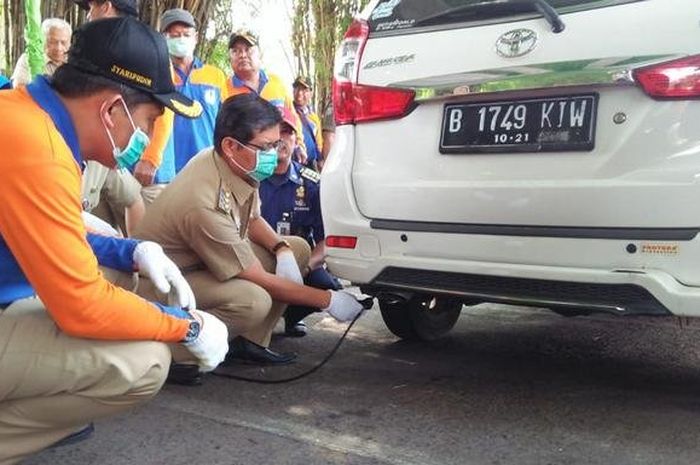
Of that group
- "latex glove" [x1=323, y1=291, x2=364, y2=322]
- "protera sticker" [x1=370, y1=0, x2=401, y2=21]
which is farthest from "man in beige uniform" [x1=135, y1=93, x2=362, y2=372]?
"protera sticker" [x1=370, y1=0, x2=401, y2=21]

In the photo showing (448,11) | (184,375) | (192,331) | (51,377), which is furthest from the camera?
(184,375)

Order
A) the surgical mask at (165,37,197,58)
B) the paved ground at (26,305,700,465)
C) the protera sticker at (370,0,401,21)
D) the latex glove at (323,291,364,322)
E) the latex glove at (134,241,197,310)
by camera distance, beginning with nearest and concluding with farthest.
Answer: the latex glove at (134,241,197,310), the paved ground at (26,305,700,465), the protera sticker at (370,0,401,21), the latex glove at (323,291,364,322), the surgical mask at (165,37,197,58)

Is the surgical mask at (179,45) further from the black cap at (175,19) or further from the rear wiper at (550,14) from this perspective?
the rear wiper at (550,14)

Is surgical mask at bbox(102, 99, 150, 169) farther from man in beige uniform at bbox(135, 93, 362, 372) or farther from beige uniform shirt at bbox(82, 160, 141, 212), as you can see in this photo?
beige uniform shirt at bbox(82, 160, 141, 212)

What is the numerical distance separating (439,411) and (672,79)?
1359mm

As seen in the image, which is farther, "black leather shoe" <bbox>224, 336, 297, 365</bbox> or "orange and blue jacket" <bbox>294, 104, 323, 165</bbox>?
"orange and blue jacket" <bbox>294, 104, 323, 165</bbox>

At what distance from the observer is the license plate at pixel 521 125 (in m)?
2.44

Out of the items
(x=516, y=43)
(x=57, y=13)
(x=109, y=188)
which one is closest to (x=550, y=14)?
(x=516, y=43)

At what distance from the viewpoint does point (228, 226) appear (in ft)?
9.98

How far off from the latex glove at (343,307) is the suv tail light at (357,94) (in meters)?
0.72

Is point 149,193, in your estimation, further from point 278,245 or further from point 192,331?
point 192,331

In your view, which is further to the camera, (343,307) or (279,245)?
(279,245)

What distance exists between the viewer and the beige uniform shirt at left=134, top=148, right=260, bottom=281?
3010 mm

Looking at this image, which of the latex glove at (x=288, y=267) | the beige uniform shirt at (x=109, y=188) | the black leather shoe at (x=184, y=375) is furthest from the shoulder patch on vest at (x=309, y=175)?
the black leather shoe at (x=184, y=375)
